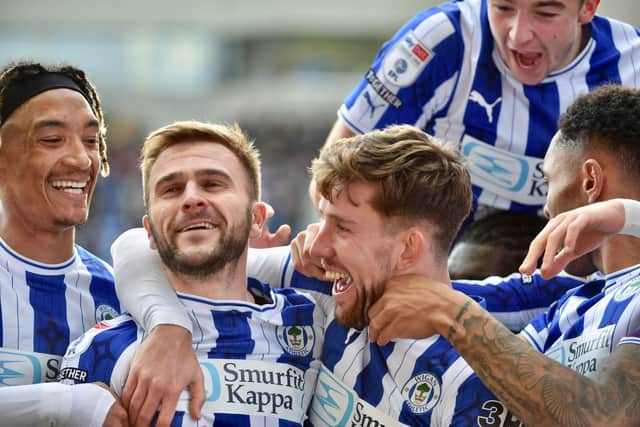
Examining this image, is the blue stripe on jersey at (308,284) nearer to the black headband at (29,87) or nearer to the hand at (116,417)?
the hand at (116,417)

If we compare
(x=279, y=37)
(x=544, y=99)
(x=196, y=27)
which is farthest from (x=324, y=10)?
(x=544, y=99)

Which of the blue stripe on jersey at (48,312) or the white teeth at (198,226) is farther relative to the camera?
the blue stripe on jersey at (48,312)

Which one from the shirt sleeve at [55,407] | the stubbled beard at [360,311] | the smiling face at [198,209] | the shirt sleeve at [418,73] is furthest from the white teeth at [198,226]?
the shirt sleeve at [418,73]

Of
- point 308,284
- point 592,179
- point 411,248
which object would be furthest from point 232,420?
point 592,179

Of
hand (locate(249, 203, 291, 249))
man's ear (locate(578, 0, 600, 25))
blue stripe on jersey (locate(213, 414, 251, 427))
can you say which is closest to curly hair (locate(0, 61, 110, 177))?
hand (locate(249, 203, 291, 249))

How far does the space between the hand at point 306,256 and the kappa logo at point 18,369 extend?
0.85m

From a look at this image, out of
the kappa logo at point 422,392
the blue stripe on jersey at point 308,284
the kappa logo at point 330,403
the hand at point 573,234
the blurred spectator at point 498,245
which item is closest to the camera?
the hand at point 573,234

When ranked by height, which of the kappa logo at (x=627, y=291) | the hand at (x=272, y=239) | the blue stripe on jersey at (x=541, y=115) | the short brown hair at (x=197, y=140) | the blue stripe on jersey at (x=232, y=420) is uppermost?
the blue stripe on jersey at (x=541, y=115)

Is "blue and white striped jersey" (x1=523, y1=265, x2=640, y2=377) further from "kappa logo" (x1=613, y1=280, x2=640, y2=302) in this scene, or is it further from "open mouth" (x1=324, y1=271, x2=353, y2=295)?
"open mouth" (x1=324, y1=271, x2=353, y2=295)

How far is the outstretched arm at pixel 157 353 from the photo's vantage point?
2.84 m

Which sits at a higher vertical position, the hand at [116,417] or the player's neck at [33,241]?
the player's neck at [33,241]

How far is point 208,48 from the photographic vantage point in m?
26.6

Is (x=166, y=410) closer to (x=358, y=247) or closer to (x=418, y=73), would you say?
(x=358, y=247)

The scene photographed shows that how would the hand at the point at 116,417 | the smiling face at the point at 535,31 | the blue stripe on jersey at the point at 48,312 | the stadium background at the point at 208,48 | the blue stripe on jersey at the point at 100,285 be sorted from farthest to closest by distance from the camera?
the stadium background at the point at 208,48 → the smiling face at the point at 535,31 → the blue stripe on jersey at the point at 100,285 → the blue stripe on jersey at the point at 48,312 → the hand at the point at 116,417
